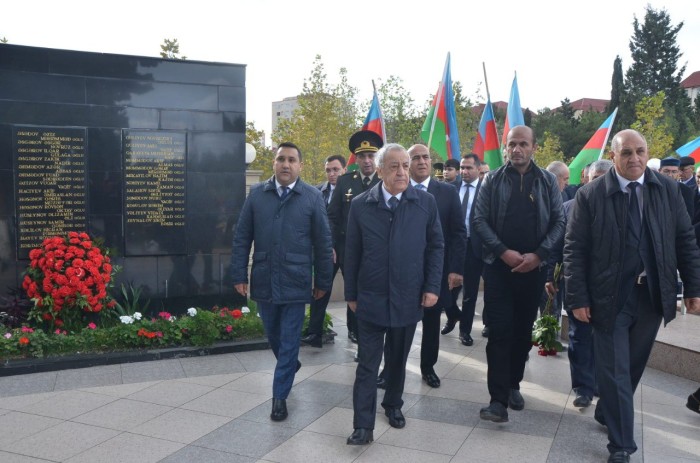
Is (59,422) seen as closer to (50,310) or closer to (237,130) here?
(50,310)

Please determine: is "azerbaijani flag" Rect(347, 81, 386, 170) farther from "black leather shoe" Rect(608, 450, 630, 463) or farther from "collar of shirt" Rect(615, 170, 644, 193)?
"black leather shoe" Rect(608, 450, 630, 463)

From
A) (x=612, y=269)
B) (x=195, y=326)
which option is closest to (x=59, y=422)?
(x=195, y=326)

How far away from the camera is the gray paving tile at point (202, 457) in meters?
3.79

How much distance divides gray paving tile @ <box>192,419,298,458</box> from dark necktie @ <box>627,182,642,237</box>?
261 centimetres

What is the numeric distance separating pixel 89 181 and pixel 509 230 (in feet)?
15.7

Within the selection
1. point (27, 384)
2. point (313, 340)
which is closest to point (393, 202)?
point (313, 340)

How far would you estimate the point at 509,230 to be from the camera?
15.2 feet

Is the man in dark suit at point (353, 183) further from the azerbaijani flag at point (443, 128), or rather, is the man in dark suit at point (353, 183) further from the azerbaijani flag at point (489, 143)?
the azerbaijani flag at point (489, 143)

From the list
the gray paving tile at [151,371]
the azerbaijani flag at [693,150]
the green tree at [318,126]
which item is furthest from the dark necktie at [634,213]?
the green tree at [318,126]

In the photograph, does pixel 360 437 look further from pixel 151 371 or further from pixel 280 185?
pixel 151 371

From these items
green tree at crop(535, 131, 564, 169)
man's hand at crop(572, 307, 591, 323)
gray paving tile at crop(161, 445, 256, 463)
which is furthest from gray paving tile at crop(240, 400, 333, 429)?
green tree at crop(535, 131, 564, 169)

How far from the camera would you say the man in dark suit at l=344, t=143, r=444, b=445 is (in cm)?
408

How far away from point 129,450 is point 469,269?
14.5ft

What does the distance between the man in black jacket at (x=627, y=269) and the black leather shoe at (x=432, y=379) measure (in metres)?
1.78
